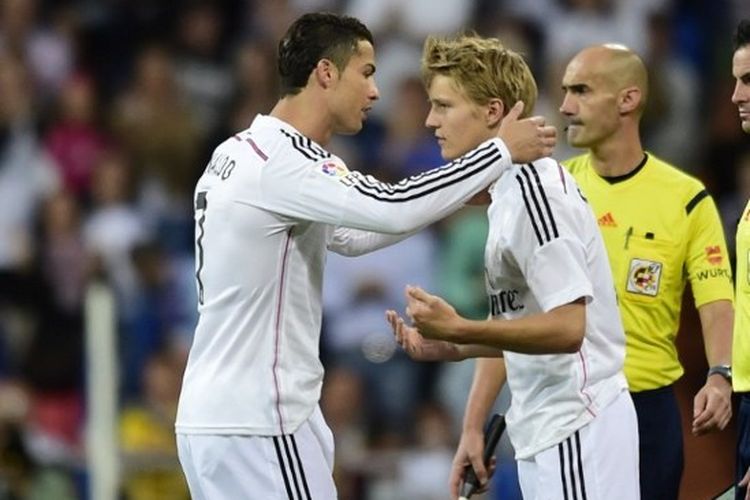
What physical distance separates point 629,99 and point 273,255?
5.46ft

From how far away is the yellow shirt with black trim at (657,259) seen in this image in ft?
19.5

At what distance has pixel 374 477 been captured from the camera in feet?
29.1

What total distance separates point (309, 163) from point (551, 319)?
30.9 inches

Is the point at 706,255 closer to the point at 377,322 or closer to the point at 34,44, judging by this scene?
the point at 377,322

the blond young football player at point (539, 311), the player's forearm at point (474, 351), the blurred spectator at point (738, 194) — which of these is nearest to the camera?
the blond young football player at point (539, 311)

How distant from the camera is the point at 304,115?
5188 mm

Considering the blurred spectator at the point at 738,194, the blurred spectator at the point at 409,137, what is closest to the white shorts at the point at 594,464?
the blurred spectator at the point at 738,194

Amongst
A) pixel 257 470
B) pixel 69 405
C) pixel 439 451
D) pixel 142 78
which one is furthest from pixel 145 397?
pixel 257 470

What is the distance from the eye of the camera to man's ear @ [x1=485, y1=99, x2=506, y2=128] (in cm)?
510

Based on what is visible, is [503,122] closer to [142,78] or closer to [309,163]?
[309,163]

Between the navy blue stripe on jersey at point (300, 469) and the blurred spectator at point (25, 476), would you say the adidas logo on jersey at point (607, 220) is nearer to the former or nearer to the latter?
the navy blue stripe on jersey at point (300, 469)

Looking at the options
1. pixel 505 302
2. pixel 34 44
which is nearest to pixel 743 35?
pixel 505 302

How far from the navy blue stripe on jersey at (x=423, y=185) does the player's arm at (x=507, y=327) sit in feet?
1.25

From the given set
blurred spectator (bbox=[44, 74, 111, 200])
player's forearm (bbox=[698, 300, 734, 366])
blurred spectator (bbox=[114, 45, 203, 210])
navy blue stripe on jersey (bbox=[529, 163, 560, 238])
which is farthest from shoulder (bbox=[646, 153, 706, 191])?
blurred spectator (bbox=[44, 74, 111, 200])
